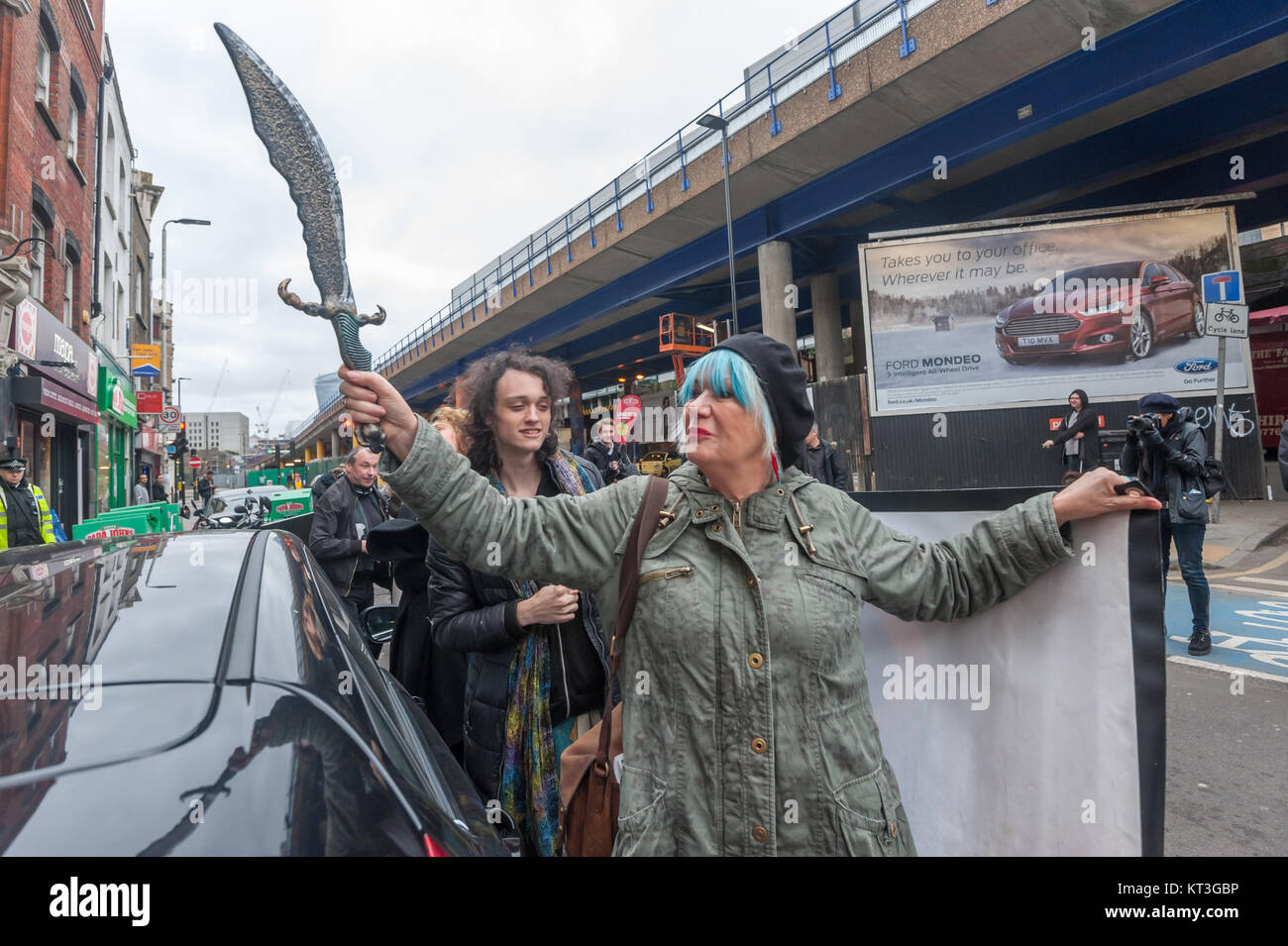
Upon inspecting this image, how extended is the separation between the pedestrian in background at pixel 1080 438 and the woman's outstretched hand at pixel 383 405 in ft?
33.6

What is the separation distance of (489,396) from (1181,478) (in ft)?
19.8

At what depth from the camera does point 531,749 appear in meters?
2.05

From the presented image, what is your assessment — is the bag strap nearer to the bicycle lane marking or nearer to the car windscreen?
the bicycle lane marking

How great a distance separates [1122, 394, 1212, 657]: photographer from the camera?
5.41 meters

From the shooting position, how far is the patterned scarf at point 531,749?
80.1 inches

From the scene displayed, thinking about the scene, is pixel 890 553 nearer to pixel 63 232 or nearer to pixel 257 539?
pixel 257 539

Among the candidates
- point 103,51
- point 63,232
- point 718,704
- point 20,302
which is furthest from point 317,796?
point 103,51

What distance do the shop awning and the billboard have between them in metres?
15.8

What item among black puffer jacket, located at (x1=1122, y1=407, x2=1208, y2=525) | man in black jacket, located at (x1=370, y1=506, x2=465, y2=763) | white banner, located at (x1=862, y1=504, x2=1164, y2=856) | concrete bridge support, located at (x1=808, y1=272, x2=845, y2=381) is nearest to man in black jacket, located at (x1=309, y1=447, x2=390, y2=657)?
man in black jacket, located at (x1=370, y1=506, x2=465, y2=763)

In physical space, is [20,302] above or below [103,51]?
below

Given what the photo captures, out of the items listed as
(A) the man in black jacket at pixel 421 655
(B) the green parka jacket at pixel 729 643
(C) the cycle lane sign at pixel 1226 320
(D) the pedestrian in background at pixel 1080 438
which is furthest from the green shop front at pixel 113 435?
(C) the cycle lane sign at pixel 1226 320

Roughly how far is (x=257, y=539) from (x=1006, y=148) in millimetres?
15846

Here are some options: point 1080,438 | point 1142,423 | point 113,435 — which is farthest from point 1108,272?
point 113,435
